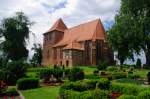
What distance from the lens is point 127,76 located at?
44125 mm

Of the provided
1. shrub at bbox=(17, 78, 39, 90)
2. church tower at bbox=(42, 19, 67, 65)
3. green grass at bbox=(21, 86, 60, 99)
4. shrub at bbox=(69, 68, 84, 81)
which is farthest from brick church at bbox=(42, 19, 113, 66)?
green grass at bbox=(21, 86, 60, 99)

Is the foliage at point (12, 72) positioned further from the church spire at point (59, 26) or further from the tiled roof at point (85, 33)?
the church spire at point (59, 26)

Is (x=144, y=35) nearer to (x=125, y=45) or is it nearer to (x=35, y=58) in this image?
(x=125, y=45)

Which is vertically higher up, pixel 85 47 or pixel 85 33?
pixel 85 33

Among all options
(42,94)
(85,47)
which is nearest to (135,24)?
(42,94)

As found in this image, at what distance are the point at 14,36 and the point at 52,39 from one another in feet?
87.2

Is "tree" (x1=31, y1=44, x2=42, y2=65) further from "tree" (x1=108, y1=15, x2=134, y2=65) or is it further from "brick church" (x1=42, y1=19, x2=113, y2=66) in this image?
"tree" (x1=108, y1=15, x2=134, y2=65)

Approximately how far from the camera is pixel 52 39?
100625 millimetres

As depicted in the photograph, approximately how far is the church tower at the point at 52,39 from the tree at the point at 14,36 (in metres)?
23.1

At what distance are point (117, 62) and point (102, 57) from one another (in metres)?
4.04

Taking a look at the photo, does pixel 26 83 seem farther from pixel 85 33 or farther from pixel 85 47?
pixel 85 33

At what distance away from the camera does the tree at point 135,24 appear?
51.1 metres

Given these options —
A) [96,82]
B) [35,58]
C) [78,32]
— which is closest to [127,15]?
[96,82]

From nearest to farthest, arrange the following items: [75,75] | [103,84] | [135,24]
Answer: [103,84], [75,75], [135,24]
